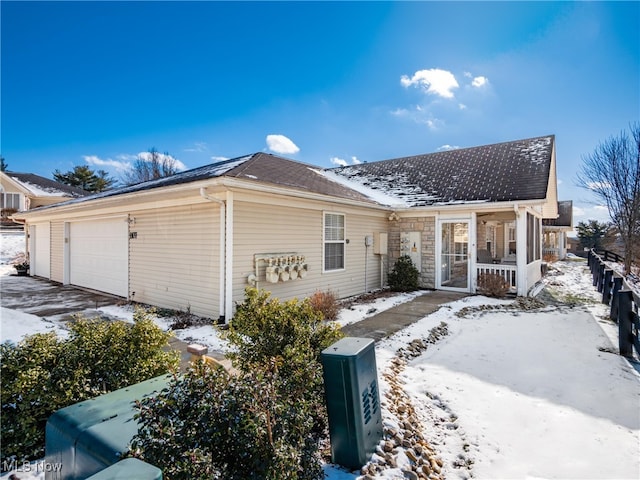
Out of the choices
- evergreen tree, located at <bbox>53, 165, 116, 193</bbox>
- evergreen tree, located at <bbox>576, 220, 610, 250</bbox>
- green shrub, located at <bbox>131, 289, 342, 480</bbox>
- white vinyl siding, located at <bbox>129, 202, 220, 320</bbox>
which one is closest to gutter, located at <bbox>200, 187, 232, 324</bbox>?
white vinyl siding, located at <bbox>129, 202, 220, 320</bbox>

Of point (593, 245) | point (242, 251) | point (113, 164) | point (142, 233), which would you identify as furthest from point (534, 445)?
point (113, 164)

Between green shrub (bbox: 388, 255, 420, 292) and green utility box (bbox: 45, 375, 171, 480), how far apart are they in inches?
354

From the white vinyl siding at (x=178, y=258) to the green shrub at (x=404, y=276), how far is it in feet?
19.5

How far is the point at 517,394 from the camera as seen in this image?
371cm

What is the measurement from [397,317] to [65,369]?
5769 millimetres

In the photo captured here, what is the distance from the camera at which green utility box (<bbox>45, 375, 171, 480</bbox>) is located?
61.4 inches

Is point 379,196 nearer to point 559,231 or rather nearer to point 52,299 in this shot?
point 52,299

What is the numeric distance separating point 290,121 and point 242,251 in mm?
10276

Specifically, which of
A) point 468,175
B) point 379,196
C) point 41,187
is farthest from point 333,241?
point 41,187

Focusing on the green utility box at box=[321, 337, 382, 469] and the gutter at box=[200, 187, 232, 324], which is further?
the gutter at box=[200, 187, 232, 324]

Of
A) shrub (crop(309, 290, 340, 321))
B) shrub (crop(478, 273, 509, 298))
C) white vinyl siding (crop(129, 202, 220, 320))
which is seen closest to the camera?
white vinyl siding (crop(129, 202, 220, 320))

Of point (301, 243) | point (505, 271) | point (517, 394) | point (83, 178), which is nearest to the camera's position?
point (517, 394)

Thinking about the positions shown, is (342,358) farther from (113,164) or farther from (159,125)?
(113,164)

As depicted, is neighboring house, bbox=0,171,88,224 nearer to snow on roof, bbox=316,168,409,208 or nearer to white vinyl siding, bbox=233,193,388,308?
snow on roof, bbox=316,168,409,208
